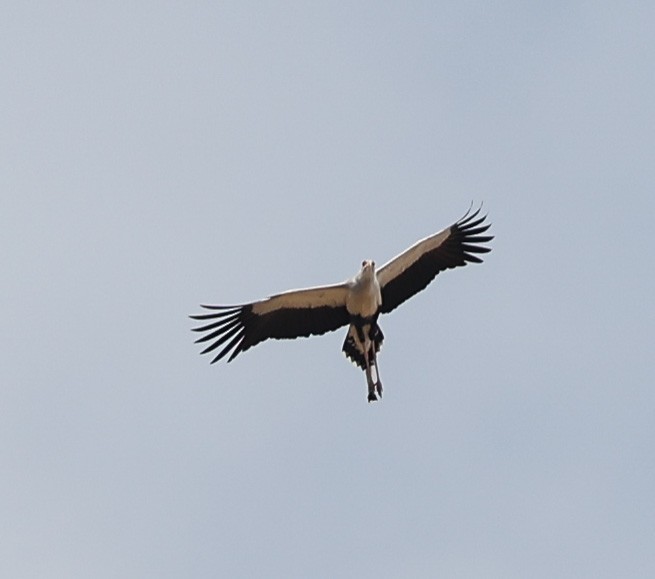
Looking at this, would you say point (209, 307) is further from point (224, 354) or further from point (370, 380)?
point (370, 380)

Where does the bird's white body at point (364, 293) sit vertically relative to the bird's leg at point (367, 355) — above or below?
above

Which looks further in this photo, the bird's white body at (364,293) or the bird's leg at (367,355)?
the bird's leg at (367,355)

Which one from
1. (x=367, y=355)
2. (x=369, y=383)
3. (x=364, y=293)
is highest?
(x=364, y=293)

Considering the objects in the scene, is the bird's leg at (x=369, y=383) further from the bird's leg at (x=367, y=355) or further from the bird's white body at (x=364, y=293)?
the bird's white body at (x=364, y=293)

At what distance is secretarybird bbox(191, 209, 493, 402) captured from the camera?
25266 millimetres

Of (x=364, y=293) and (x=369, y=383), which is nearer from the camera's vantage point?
(x=364, y=293)

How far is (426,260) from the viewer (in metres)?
26.3

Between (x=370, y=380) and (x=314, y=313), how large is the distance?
1504 mm

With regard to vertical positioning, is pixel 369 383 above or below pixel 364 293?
below

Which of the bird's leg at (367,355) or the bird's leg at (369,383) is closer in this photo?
the bird's leg at (369,383)

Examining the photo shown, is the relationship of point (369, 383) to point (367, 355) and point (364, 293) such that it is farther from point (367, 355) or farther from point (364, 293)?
point (364, 293)

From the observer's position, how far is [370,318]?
83.1ft

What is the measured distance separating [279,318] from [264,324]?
278 millimetres

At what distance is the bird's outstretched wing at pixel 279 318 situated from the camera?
83.3 ft
